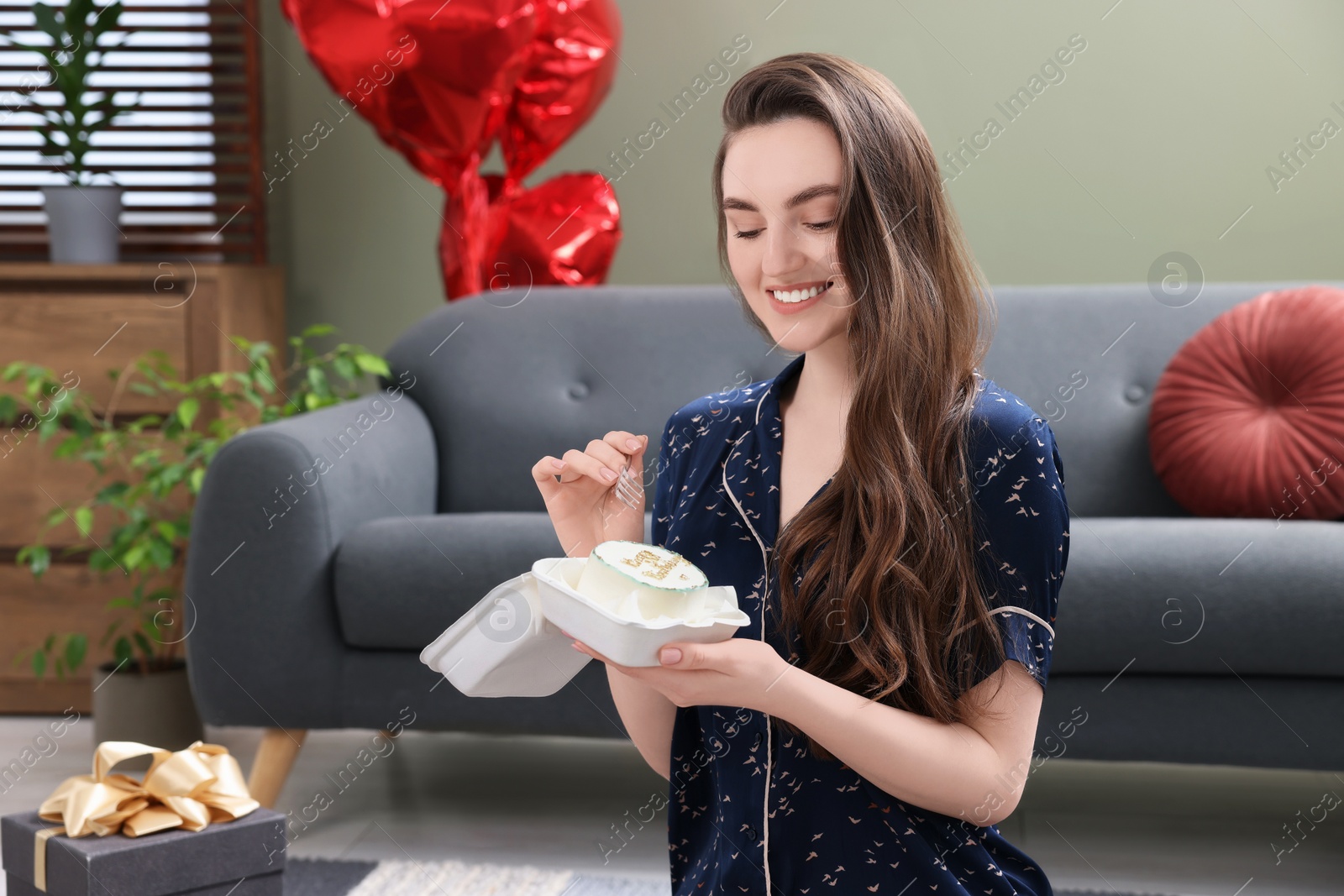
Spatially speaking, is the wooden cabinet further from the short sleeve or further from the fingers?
the short sleeve

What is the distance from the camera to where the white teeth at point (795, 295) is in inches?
32.9

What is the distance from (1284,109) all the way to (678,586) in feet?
7.99

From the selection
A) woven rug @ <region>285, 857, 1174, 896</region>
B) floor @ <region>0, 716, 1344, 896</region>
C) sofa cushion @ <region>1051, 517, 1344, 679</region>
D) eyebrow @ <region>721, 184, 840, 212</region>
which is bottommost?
floor @ <region>0, 716, 1344, 896</region>

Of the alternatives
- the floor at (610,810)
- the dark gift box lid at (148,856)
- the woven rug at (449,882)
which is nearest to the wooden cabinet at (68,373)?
the floor at (610,810)

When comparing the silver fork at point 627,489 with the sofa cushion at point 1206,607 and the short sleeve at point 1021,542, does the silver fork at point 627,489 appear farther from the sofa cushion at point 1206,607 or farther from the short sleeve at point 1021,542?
the sofa cushion at point 1206,607

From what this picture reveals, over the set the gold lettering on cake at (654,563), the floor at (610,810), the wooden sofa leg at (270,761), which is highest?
the gold lettering on cake at (654,563)

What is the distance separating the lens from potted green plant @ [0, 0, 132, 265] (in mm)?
2621

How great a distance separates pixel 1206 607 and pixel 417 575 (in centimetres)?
108

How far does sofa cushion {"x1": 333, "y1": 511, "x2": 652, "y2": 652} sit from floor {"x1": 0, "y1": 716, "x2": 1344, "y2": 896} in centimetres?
35

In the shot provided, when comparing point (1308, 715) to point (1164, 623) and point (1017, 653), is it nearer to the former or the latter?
point (1164, 623)

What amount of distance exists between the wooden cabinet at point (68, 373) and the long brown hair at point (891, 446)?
199cm

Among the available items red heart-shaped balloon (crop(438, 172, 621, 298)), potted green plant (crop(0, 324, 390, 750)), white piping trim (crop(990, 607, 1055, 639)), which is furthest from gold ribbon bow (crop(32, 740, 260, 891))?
red heart-shaped balloon (crop(438, 172, 621, 298))

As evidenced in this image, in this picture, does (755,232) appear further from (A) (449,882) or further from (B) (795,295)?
(A) (449,882)

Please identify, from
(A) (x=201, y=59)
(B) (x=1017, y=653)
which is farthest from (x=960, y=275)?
(A) (x=201, y=59)
